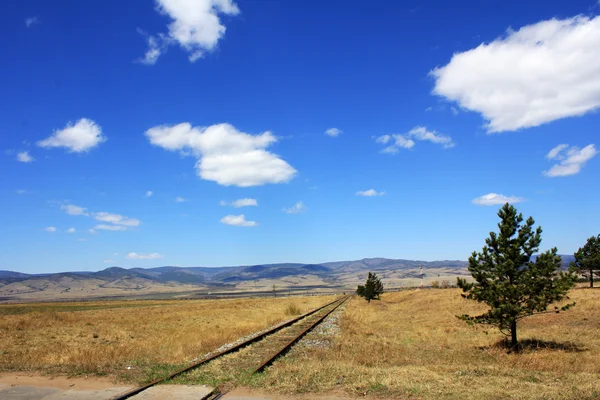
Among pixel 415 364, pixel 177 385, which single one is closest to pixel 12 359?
pixel 177 385

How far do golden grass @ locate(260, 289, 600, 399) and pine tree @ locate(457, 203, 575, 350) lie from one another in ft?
5.41

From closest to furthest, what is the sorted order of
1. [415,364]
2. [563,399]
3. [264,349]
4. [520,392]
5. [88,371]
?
[563,399] < [520,392] < [88,371] < [415,364] < [264,349]

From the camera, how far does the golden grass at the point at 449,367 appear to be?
396 inches

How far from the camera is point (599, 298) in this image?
32.7 meters

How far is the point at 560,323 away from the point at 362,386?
20213mm

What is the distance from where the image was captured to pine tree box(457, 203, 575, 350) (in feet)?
52.9

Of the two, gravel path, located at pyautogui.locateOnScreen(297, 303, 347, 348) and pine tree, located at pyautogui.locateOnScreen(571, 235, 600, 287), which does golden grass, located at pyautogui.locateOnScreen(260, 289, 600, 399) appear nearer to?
gravel path, located at pyautogui.locateOnScreen(297, 303, 347, 348)

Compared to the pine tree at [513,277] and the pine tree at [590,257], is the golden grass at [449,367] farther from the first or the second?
the pine tree at [590,257]

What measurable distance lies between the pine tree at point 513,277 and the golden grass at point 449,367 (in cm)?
165

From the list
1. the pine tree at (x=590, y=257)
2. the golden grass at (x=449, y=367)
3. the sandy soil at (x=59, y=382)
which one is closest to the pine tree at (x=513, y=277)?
the golden grass at (x=449, y=367)

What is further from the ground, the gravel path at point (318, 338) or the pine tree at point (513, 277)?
the pine tree at point (513, 277)

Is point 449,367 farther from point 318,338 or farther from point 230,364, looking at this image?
point 318,338

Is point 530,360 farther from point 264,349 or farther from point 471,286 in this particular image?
point 264,349

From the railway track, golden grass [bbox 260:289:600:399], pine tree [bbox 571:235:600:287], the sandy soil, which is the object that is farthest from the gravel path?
pine tree [bbox 571:235:600:287]
